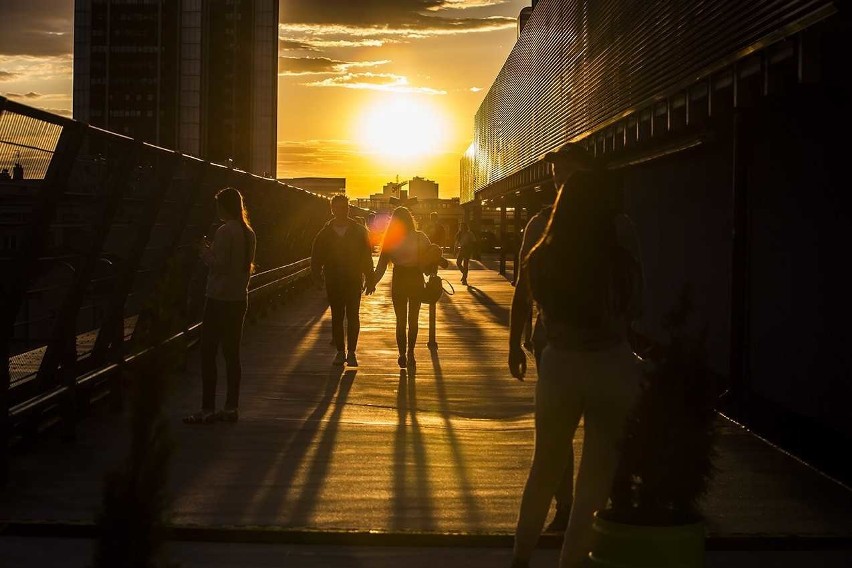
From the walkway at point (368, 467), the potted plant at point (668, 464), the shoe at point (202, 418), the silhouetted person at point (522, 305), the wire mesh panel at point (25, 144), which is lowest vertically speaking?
the walkway at point (368, 467)

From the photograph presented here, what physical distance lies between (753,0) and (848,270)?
187 inches

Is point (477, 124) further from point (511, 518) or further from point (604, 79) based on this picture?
point (511, 518)

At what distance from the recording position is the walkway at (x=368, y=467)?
682cm

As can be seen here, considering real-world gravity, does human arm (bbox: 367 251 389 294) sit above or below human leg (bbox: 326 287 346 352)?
above

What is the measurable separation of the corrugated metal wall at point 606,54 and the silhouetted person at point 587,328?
4.29m

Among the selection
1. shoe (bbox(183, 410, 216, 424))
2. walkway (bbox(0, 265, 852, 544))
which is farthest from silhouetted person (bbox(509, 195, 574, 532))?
shoe (bbox(183, 410, 216, 424))

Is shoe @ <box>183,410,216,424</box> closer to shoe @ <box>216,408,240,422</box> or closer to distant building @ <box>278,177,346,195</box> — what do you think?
shoe @ <box>216,408,240,422</box>

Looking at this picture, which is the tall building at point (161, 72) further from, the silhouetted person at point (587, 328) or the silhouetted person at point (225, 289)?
the silhouetted person at point (587, 328)

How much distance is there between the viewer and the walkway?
22.4ft

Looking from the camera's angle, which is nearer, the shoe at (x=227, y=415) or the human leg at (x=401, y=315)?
the shoe at (x=227, y=415)

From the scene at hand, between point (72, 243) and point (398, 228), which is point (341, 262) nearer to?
point (398, 228)

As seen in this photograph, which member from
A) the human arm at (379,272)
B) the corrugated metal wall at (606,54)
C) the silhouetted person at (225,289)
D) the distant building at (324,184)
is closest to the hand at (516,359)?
the corrugated metal wall at (606,54)

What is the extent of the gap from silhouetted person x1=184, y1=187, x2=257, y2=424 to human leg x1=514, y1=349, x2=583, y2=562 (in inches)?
201

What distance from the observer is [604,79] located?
91.1 feet
